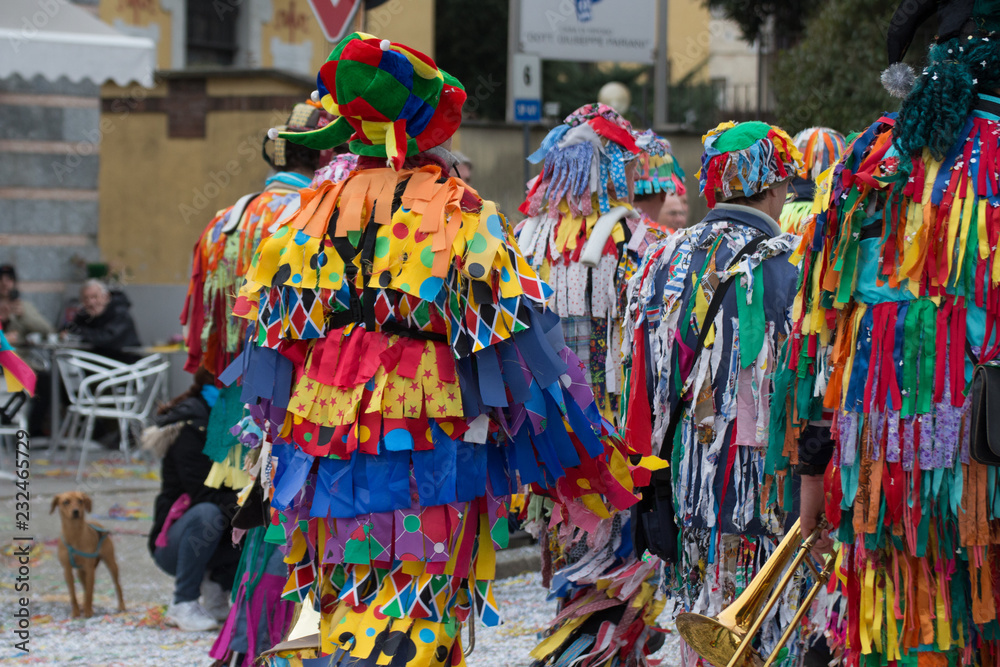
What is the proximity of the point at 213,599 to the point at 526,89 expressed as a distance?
6.26 m

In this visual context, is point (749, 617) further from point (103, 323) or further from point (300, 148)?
point (103, 323)

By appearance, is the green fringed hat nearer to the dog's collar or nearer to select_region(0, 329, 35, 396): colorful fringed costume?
select_region(0, 329, 35, 396): colorful fringed costume

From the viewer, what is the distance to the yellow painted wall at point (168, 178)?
13.5m

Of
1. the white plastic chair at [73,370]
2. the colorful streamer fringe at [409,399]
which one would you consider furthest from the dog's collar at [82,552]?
the white plastic chair at [73,370]

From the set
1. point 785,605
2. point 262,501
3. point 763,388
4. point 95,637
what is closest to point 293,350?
point 262,501

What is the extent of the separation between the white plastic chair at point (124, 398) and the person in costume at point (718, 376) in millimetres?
6307

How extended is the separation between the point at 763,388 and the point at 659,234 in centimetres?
A: 155

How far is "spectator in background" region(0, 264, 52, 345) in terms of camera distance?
9.61 m

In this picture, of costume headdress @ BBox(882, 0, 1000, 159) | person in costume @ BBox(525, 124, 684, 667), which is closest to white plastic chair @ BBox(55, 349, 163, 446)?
person in costume @ BBox(525, 124, 684, 667)

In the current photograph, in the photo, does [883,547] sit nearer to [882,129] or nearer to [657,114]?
[882,129]

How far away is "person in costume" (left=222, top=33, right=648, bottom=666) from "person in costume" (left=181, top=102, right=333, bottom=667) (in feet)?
4.56

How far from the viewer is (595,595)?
4422 millimetres

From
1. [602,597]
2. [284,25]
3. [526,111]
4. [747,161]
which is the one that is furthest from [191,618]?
[284,25]

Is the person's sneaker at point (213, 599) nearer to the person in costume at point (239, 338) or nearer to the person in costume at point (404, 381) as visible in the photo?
the person in costume at point (239, 338)
